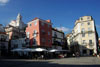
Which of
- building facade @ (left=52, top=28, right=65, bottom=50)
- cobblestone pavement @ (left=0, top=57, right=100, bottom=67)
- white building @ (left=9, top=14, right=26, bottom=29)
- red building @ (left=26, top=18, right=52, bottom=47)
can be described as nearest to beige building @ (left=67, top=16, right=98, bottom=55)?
building facade @ (left=52, top=28, right=65, bottom=50)

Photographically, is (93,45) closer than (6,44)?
No

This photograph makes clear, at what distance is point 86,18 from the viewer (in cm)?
5828

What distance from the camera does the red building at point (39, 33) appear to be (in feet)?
131

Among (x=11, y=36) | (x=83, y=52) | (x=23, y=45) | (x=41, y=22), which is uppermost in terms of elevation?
(x=41, y=22)

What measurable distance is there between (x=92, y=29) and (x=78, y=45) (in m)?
9.93

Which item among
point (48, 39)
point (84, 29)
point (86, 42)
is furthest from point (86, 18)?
point (48, 39)

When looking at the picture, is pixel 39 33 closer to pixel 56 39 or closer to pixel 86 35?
pixel 56 39

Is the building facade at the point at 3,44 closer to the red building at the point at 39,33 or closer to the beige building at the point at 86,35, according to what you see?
the red building at the point at 39,33

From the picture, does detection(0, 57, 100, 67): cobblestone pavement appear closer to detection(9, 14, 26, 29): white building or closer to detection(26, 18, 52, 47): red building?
detection(26, 18, 52, 47): red building

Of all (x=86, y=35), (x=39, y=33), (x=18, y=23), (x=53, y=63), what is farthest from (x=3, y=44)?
(x=86, y=35)

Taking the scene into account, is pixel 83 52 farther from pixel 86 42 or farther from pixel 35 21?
pixel 35 21

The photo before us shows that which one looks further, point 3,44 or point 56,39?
point 56,39

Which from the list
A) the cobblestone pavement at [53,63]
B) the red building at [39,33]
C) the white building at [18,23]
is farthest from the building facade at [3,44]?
the cobblestone pavement at [53,63]

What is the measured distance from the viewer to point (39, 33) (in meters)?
39.8
